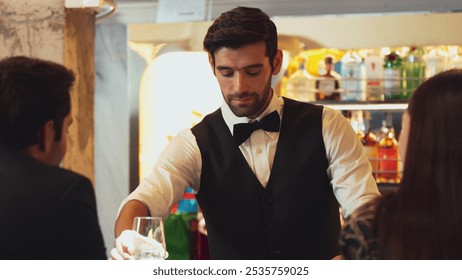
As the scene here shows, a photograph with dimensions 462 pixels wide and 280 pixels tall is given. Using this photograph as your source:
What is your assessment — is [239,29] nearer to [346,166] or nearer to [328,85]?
[346,166]

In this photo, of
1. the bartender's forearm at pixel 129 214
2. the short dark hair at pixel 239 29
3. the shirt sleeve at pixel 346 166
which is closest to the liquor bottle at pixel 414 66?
the shirt sleeve at pixel 346 166

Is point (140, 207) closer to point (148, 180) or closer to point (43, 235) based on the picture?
point (148, 180)

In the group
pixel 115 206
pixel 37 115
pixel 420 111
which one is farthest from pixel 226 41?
pixel 115 206

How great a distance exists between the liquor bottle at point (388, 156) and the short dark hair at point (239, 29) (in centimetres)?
116

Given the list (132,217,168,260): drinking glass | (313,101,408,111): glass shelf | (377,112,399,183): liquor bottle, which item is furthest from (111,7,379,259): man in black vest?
(377,112,399,183): liquor bottle

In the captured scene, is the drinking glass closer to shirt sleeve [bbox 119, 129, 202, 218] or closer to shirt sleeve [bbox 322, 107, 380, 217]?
shirt sleeve [bbox 119, 129, 202, 218]

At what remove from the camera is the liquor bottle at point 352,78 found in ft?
10.2

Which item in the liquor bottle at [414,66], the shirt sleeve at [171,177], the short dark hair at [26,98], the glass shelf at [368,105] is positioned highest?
the short dark hair at [26,98]

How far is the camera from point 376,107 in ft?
10.1

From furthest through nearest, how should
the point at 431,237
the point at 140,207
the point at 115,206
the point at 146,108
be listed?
1. the point at 115,206
2. the point at 146,108
3. the point at 140,207
4. the point at 431,237

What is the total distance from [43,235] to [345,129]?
0.93 metres

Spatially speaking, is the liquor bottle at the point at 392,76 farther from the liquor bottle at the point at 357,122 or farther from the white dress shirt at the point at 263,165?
the white dress shirt at the point at 263,165

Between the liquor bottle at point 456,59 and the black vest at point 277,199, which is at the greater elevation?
the liquor bottle at point 456,59

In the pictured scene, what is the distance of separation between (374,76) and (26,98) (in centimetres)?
183
